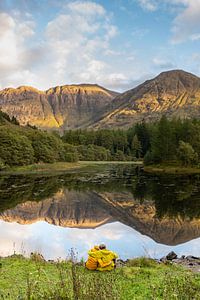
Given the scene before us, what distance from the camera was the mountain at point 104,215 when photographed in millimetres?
29594

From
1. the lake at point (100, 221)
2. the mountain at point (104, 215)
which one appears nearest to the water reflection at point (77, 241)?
the lake at point (100, 221)

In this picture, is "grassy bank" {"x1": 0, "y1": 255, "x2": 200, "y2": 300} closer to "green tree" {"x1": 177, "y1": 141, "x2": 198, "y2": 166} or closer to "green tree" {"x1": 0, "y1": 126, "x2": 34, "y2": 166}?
"green tree" {"x1": 177, "y1": 141, "x2": 198, "y2": 166}

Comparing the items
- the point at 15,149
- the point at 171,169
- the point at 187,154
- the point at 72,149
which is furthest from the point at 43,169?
the point at 187,154

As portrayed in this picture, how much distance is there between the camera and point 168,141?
324ft

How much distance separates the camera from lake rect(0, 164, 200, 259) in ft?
81.7

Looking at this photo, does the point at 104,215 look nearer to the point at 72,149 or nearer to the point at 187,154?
the point at 187,154

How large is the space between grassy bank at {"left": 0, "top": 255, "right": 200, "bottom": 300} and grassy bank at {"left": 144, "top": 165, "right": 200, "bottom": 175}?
241ft

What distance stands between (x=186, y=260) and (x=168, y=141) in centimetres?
8104

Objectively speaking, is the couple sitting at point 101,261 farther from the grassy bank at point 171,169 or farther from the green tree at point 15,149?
the green tree at point 15,149

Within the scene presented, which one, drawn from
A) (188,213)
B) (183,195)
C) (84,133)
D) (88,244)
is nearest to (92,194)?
(183,195)

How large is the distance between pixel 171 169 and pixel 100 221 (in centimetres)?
6148

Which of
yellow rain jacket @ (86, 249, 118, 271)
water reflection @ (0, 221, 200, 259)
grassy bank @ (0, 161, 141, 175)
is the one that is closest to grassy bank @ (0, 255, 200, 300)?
yellow rain jacket @ (86, 249, 118, 271)

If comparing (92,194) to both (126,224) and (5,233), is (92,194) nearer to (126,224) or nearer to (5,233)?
(126,224)

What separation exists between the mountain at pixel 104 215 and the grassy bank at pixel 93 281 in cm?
1155
